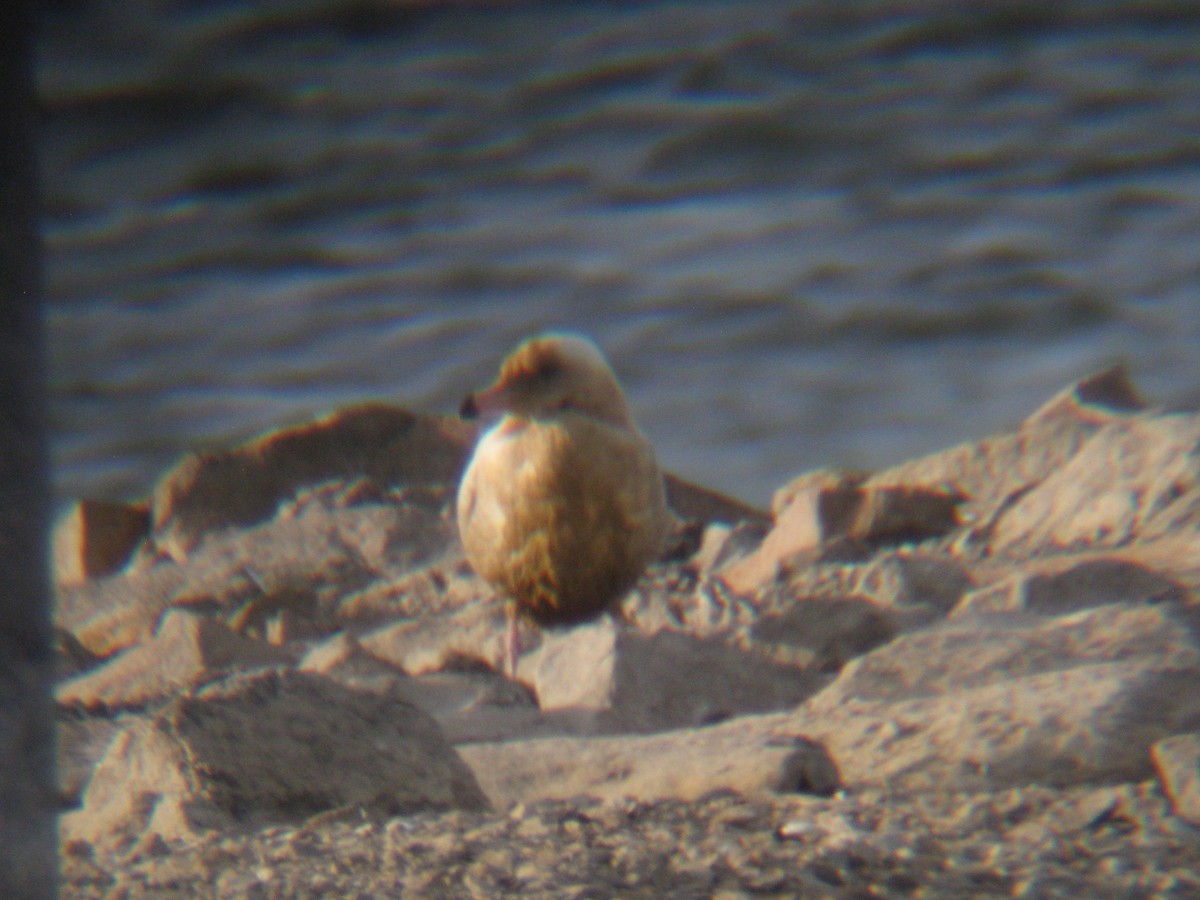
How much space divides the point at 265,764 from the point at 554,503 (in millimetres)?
1733

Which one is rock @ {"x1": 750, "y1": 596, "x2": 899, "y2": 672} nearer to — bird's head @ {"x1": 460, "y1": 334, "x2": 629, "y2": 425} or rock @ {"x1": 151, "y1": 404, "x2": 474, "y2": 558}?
bird's head @ {"x1": 460, "y1": 334, "x2": 629, "y2": 425}

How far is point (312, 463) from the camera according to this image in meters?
5.54

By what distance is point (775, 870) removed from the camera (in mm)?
1798

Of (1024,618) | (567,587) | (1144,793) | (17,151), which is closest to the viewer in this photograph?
(17,151)

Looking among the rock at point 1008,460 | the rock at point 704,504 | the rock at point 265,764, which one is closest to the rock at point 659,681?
the rock at point 265,764

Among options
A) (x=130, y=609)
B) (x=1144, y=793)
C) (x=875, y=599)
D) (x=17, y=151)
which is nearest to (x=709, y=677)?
(x=875, y=599)

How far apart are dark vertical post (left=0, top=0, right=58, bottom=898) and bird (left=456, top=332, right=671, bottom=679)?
9.46ft

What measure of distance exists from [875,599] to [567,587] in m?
0.87

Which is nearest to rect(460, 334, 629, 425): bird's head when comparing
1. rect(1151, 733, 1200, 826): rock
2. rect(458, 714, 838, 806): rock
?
rect(458, 714, 838, 806): rock

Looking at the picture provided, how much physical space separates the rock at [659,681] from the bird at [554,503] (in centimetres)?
52

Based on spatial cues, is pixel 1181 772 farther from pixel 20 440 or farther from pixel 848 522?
pixel 848 522

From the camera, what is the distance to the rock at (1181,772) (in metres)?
2.03

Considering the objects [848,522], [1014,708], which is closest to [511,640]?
[848,522]

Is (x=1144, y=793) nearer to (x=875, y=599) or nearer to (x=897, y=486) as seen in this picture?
(x=875, y=599)
